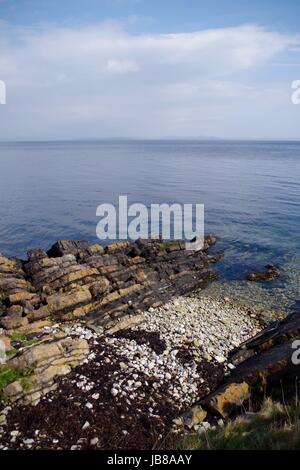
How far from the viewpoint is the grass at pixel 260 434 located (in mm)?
8186

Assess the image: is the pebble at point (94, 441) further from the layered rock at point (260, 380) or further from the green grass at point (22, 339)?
the green grass at point (22, 339)

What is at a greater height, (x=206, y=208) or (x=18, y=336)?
(x=206, y=208)

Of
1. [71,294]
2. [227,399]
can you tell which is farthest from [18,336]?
[227,399]

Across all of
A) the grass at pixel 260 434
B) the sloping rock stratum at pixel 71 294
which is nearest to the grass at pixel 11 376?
the sloping rock stratum at pixel 71 294

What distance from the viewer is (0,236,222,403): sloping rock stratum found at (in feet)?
Result: 46.5

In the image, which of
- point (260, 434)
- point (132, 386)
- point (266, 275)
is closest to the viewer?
point (260, 434)

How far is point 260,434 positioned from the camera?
8883 mm

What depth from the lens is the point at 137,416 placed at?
1241 cm

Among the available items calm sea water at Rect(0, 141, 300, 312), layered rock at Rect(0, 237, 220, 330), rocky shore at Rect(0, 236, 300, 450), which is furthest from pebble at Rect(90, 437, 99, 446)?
calm sea water at Rect(0, 141, 300, 312)

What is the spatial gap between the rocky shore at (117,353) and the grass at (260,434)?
2.24 metres

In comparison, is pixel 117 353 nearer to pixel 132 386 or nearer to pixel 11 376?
pixel 132 386

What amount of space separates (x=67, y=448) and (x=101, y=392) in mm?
2753

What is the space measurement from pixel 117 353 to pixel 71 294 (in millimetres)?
6428

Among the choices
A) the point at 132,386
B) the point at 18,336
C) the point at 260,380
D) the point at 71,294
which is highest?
the point at 71,294
